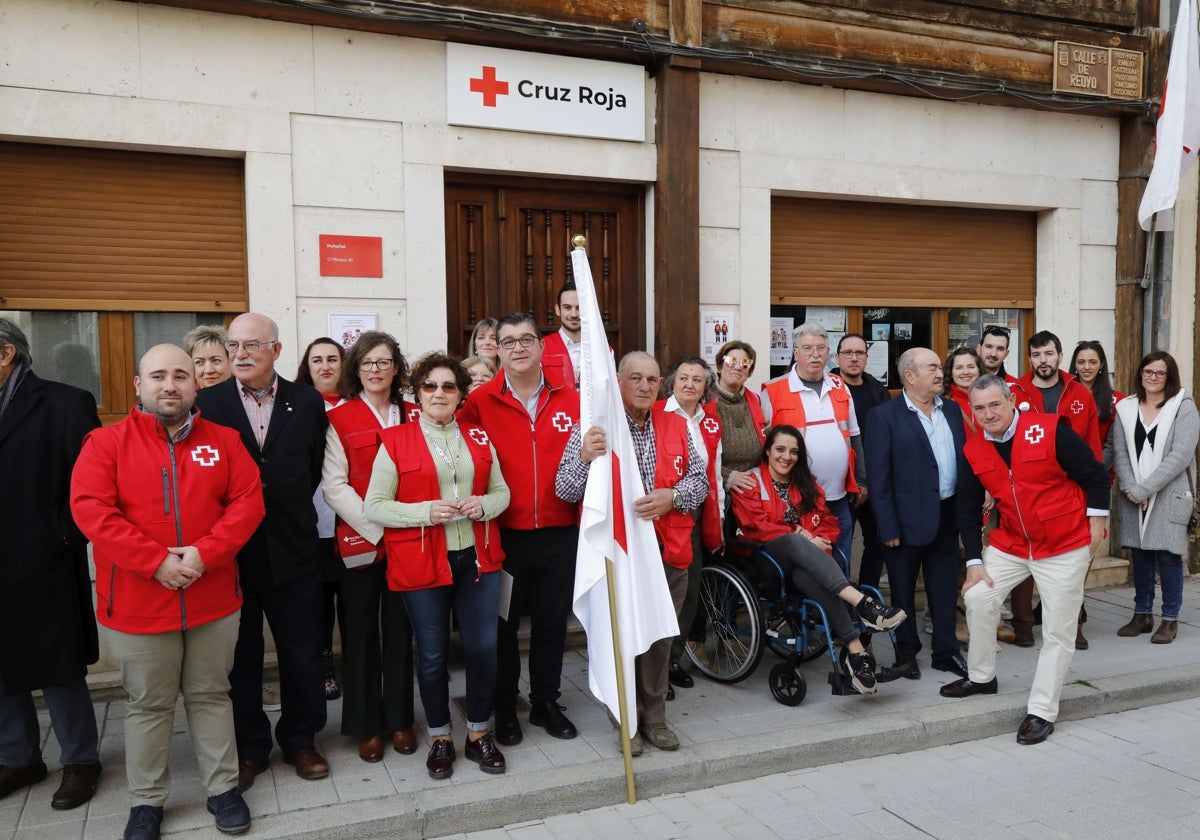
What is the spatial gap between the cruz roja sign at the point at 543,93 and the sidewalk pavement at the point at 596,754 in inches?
136

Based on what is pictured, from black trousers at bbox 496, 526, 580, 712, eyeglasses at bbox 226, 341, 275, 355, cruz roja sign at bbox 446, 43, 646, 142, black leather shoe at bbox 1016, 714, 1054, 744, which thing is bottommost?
black leather shoe at bbox 1016, 714, 1054, 744

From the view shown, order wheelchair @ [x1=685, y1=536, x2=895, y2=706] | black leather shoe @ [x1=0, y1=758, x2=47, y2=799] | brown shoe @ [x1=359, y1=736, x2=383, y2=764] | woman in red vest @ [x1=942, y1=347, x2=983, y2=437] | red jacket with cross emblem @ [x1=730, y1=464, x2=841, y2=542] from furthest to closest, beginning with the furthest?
woman in red vest @ [x1=942, y1=347, x2=983, y2=437]
red jacket with cross emblem @ [x1=730, y1=464, x2=841, y2=542]
wheelchair @ [x1=685, y1=536, x2=895, y2=706]
brown shoe @ [x1=359, y1=736, x2=383, y2=764]
black leather shoe @ [x1=0, y1=758, x2=47, y2=799]

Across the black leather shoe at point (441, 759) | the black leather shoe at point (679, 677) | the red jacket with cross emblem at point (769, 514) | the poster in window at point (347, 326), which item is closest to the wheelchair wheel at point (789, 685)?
the black leather shoe at point (679, 677)

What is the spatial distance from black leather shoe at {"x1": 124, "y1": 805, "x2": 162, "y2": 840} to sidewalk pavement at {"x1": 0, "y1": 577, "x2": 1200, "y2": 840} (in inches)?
3.3

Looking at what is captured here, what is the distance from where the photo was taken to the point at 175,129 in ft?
17.8

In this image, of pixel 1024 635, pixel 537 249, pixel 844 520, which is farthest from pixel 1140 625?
pixel 537 249

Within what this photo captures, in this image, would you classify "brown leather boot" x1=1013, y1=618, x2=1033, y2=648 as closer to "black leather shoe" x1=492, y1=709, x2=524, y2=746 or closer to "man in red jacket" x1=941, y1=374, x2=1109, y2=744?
"man in red jacket" x1=941, y1=374, x2=1109, y2=744

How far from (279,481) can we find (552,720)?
1773 mm

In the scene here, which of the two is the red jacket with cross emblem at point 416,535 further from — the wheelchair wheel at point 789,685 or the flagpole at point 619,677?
the wheelchair wheel at point 789,685

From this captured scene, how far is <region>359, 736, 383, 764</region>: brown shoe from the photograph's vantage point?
14.2 feet

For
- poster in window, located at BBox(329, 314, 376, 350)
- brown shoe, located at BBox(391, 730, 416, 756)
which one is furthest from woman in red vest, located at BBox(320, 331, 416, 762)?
poster in window, located at BBox(329, 314, 376, 350)

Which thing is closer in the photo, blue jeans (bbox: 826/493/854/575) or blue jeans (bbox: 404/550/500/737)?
blue jeans (bbox: 404/550/500/737)

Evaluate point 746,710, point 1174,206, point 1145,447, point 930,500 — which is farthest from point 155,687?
point 1174,206

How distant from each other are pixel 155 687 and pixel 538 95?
4.25 meters
